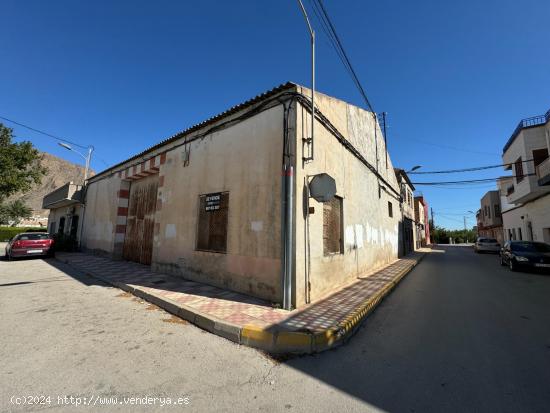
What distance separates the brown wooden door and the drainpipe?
23.6 feet

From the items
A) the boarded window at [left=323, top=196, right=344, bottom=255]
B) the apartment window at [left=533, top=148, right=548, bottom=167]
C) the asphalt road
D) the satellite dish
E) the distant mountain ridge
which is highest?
the distant mountain ridge

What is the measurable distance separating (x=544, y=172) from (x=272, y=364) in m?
19.8

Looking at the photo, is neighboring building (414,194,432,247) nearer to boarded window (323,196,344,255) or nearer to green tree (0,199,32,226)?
boarded window (323,196,344,255)

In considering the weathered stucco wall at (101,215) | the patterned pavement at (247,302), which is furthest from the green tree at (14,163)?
the patterned pavement at (247,302)

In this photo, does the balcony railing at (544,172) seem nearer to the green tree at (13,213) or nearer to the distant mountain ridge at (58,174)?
the green tree at (13,213)

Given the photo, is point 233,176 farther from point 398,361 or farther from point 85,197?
point 85,197

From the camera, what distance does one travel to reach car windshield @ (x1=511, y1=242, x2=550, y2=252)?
11727 mm

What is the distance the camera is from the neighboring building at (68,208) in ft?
54.1

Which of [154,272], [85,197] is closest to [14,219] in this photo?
[85,197]

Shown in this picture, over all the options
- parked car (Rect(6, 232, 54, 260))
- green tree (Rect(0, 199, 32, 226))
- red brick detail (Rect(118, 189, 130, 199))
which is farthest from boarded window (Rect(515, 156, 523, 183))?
green tree (Rect(0, 199, 32, 226))

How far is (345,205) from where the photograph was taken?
8086 millimetres

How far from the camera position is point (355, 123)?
9.83 m

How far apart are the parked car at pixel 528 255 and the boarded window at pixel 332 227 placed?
9.43 metres

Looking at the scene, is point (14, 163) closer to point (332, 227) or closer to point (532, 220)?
point (332, 227)
